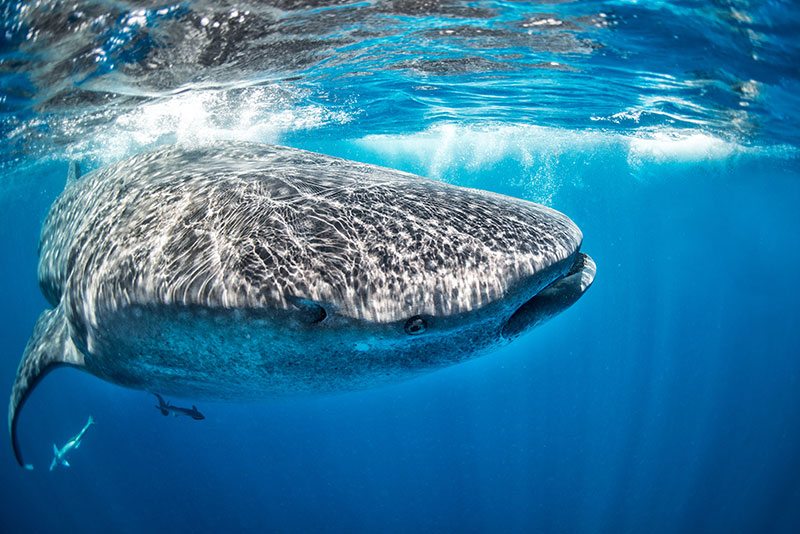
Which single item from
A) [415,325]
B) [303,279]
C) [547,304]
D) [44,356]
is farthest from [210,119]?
[415,325]

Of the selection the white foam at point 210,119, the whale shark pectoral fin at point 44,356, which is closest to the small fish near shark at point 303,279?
the whale shark pectoral fin at point 44,356

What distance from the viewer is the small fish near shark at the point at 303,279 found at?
1.48 metres

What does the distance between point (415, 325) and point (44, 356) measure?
270 cm

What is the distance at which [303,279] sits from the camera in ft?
4.82

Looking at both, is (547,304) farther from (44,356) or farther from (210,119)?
(210,119)

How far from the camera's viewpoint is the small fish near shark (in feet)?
4.84

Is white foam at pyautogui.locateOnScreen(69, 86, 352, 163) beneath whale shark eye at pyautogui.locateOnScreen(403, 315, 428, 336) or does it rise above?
beneath

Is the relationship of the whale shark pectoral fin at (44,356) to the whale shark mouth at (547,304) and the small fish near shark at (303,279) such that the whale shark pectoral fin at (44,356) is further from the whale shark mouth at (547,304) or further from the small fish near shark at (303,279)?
the whale shark mouth at (547,304)

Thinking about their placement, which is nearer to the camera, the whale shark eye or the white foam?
the whale shark eye

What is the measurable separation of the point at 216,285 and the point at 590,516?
28577mm

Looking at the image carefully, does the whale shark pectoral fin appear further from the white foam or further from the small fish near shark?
the white foam

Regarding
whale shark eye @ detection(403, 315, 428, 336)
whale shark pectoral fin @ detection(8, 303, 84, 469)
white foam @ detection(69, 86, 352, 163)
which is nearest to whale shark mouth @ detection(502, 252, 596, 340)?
whale shark eye @ detection(403, 315, 428, 336)

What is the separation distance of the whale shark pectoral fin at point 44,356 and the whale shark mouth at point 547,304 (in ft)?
7.87

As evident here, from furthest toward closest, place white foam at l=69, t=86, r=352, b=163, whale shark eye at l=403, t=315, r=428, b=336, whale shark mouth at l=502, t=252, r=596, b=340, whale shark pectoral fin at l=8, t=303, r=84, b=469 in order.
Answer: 1. white foam at l=69, t=86, r=352, b=163
2. whale shark pectoral fin at l=8, t=303, r=84, b=469
3. whale shark mouth at l=502, t=252, r=596, b=340
4. whale shark eye at l=403, t=315, r=428, b=336
